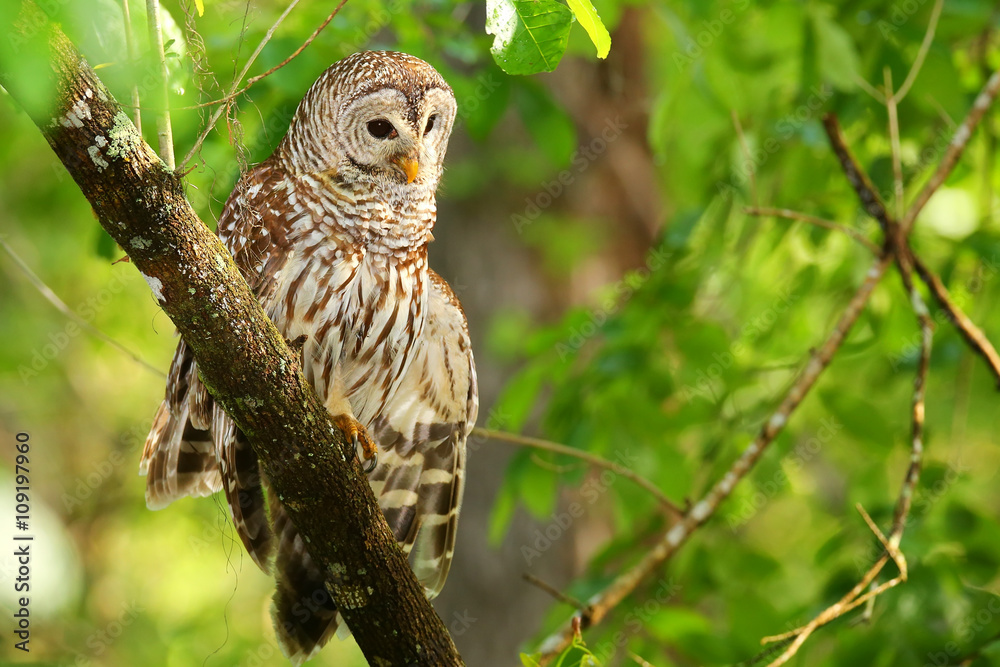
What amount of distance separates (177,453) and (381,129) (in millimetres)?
1060

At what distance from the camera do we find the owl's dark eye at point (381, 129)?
2205mm

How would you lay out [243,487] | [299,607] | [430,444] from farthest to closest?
[430,444]
[299,607]
[243,487]

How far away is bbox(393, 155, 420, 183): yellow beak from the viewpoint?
2193 millimetres

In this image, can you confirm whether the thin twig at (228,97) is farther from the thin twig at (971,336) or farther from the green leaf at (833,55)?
the thin twig at (971,336)

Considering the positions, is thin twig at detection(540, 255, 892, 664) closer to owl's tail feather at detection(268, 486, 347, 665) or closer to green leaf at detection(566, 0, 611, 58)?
owl's tail feather at detection(268, 486, 347, 665)

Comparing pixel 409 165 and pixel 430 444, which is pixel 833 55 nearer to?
pixel 409 165

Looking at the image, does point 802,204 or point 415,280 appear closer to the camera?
point 415,280

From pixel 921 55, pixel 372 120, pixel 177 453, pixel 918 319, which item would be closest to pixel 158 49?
pixel 372 120

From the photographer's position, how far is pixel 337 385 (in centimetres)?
240

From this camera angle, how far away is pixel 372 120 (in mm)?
2203

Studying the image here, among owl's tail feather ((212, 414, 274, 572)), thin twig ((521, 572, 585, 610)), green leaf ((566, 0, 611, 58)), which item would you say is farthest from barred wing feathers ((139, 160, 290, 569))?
green leaf ((566, 0, 611, 58))

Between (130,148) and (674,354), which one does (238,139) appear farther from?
(674,354)

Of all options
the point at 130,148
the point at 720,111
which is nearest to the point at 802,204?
the point at 720,111

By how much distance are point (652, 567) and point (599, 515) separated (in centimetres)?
271
